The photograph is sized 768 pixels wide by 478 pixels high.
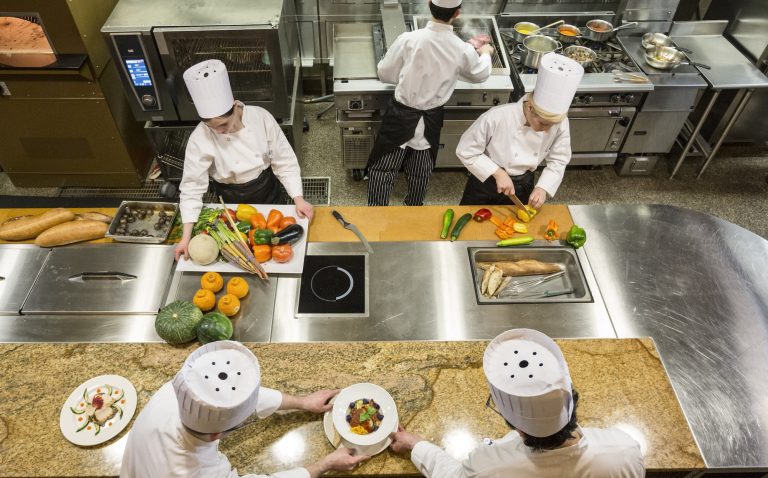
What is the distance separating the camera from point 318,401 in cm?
185

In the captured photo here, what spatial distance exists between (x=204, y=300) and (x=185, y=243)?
357 mm

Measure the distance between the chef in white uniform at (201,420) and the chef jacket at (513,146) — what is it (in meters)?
1.70

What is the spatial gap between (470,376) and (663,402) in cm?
73

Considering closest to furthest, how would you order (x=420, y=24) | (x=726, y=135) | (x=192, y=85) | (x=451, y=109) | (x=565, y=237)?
(x=192, y=85) → (x=565, y=237) → (x=451, y=109) → (x=420, y=24) → (x=726, y=135)

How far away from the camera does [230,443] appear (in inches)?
71.1

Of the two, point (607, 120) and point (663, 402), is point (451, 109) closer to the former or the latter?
→ point (607, 120)

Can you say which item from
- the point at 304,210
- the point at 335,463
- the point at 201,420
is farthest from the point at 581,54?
the point at 201,420

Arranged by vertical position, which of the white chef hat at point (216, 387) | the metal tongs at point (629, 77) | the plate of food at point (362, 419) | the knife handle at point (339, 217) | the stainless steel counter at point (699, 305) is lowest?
the metal tongs at point (629, 77)

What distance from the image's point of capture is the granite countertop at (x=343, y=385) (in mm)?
1767

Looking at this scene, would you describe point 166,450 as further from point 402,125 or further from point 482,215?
point 402,125

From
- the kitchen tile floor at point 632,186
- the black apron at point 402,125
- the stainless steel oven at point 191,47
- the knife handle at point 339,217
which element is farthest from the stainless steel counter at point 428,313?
the kitchen tile floor at point 632,186

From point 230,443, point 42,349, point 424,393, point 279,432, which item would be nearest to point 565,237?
point 424,393

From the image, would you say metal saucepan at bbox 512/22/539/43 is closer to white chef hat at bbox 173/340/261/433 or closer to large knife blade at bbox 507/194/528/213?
large knife blade at bbox 507/194/528/213

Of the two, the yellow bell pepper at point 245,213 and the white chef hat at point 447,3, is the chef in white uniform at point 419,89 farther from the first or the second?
the yellow bell pepper at point 245,213
